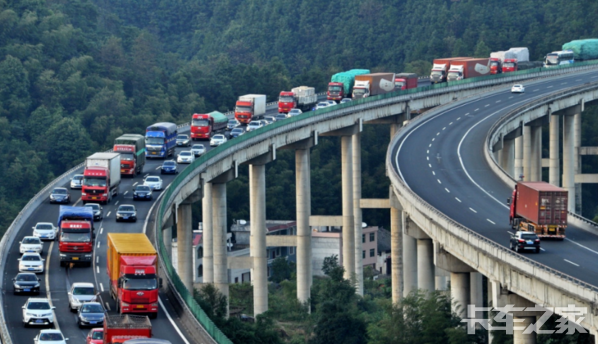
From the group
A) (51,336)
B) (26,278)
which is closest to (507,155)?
(26,278)

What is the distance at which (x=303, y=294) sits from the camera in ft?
412

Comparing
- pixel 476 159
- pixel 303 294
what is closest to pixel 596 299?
pixel 476 159

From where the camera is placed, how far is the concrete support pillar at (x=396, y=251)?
413 feet

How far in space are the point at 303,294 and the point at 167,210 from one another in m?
43.1

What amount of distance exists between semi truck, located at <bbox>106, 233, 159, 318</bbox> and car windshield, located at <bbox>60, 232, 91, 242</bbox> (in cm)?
1002

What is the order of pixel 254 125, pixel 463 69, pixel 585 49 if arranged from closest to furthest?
pixel 254 125 < pixel 463 69 < pixel 585 49

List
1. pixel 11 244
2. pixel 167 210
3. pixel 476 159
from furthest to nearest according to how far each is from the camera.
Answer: pixel 476 159
pixel 167 210
pixel 11 244

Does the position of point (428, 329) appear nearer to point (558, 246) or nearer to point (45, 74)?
point (558, 246)

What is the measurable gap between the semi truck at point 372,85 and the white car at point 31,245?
77674mm

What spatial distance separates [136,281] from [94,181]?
30948 mm

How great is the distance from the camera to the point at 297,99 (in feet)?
480

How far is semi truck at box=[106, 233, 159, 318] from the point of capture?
58.2 meters

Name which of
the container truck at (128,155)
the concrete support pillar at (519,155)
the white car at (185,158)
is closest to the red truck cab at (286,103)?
the concrete support pillar at (519,155)

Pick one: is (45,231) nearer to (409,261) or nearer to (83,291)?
(83,291)
